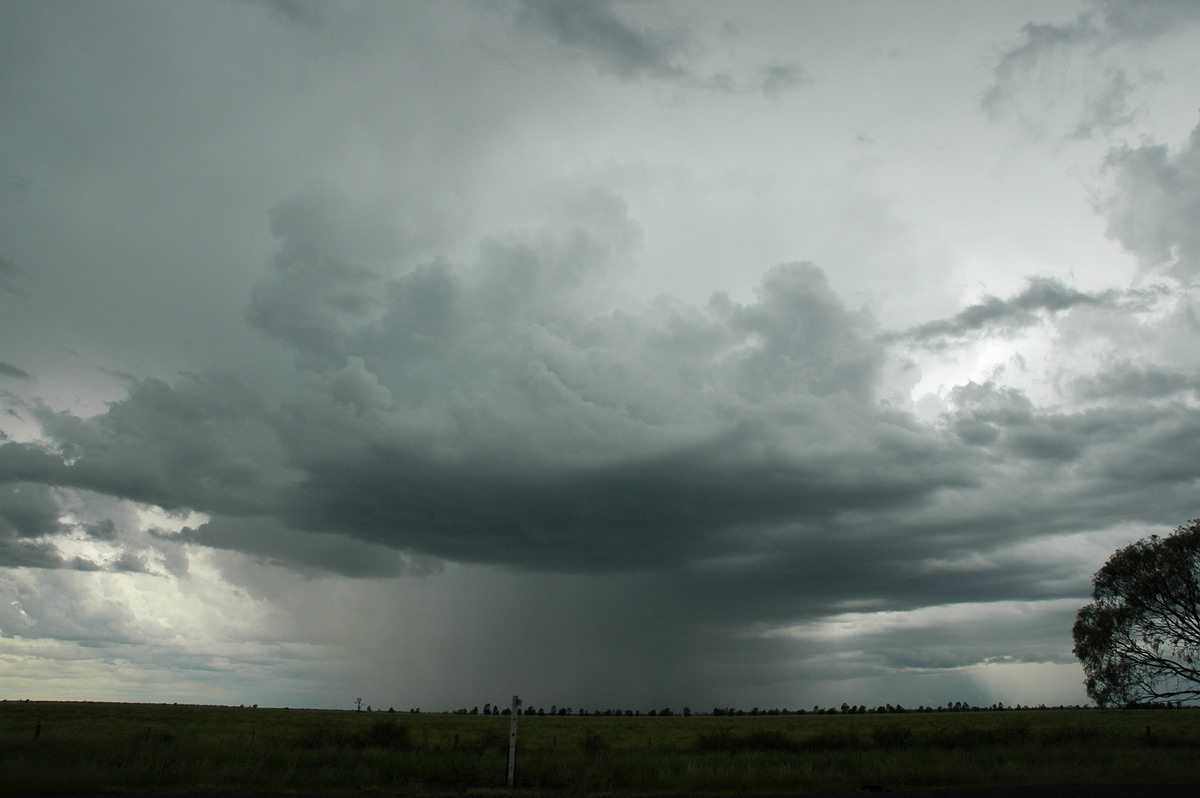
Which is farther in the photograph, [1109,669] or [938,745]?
[1109,669]

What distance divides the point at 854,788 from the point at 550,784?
10860mm

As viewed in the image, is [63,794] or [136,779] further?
[136,779]

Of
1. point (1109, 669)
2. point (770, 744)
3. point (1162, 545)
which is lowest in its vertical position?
point (770, 744)

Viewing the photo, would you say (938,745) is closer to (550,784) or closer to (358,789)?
(550,784)

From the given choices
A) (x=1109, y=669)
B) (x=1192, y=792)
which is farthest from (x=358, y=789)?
(x=1109, y=669)

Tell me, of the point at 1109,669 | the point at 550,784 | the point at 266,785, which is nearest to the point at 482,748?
the point at 550,784

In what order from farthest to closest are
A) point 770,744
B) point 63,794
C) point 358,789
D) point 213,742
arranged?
point 770,744 → point 213,742 → point 358,789 → point 63,794

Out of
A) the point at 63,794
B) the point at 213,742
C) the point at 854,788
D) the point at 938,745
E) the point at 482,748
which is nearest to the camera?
the point at 63,794

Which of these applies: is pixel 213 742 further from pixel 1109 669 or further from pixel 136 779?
pixel 1109 669

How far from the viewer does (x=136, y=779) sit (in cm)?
2339

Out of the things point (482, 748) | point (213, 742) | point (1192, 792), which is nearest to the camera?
point (1192, 792)

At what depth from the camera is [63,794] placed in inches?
816

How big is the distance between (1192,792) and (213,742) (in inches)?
1434

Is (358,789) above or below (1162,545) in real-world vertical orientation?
below
